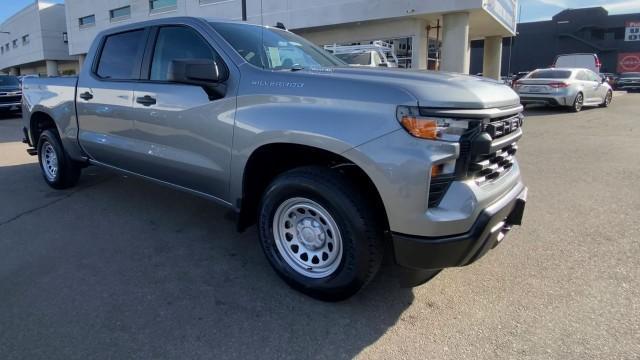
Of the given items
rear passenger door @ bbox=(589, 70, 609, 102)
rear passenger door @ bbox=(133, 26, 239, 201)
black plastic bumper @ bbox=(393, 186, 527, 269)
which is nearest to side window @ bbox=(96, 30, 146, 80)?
rear passenger door @ bbox=(133, 26, 239, 201)

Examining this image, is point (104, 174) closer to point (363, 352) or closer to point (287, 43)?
point (287, 43)

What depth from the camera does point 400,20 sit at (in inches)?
792

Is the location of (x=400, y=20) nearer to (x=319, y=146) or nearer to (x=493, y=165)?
(x=493, y=165)

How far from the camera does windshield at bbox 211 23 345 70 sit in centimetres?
345

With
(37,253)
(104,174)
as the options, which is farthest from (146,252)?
(104,174)

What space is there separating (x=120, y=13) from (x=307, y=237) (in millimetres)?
35940

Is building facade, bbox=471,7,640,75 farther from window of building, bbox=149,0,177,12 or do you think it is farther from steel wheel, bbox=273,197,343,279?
steel wheel, bbox=273,197,343,279

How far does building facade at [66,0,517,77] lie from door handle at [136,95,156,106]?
12.6 metres

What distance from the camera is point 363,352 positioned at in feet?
8.11

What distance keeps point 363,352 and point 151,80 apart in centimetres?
292

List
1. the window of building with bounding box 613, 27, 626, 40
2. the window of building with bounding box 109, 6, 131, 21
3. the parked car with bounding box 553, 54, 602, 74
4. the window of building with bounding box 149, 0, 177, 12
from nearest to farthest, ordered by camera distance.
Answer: the parked car with bounding box 553, 54, 602, 74, the window of building with bounding box 149, 0, 177, 12, the window of building with bounding box 109, 6, 131, 21, the window of building with bounding box 613, 27, 626, 40

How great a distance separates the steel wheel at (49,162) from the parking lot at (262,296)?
0.87 m

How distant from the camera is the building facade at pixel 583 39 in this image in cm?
4538

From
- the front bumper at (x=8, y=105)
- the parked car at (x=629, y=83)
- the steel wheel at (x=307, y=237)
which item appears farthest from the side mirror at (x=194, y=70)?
the parked car at (x=629, y=83)
